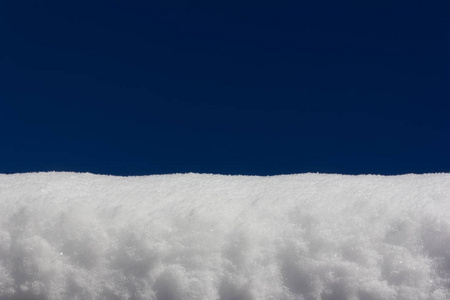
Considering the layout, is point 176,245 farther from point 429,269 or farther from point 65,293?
point 429,269

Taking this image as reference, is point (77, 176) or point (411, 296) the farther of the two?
point (77, 176)

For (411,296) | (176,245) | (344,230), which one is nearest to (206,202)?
(176,245)

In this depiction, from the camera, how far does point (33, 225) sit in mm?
700

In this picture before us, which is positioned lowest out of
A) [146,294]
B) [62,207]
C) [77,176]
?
[146,294]

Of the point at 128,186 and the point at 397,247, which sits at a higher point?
the point at 128,186

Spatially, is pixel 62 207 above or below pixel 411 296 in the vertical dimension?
above

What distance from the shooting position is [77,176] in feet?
2.81

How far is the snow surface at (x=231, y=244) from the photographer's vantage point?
635 mm

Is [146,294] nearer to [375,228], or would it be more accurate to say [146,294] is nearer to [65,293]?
[65,293]

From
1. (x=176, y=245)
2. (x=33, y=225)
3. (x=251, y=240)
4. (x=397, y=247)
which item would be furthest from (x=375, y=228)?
(x=33, y=225)

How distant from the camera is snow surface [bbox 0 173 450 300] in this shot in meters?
0.63

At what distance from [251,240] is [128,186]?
0.85ft

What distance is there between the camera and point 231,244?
26.2 inches

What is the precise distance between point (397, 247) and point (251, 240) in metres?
0.21
